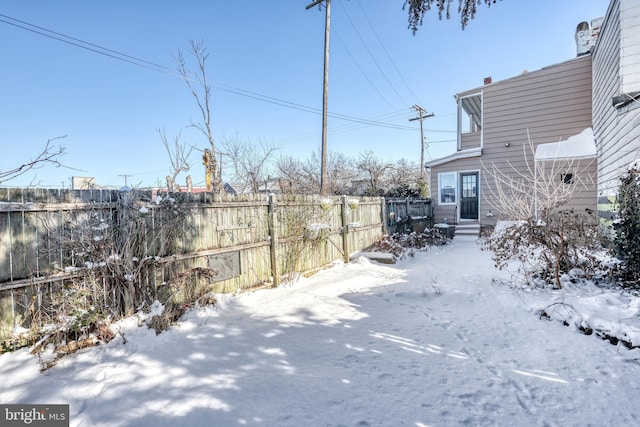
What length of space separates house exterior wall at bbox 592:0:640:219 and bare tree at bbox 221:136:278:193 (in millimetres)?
10702

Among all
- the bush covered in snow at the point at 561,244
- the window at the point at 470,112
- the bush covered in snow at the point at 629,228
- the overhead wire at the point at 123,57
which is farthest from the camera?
the window at the point at 470,112

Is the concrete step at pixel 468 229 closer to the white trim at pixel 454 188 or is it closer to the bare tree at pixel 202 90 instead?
A: the white trim at pixel 454 188

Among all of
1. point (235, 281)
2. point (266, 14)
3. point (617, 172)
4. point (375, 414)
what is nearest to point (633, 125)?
point (617, 172)

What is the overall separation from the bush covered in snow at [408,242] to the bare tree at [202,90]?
16.6 ft

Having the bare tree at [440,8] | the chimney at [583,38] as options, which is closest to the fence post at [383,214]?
the bare tree at [440,8]

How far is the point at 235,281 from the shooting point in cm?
505

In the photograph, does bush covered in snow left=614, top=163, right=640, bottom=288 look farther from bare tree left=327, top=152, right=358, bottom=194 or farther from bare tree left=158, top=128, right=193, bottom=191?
bare tree left=327, top=152, right=358, bottom=194

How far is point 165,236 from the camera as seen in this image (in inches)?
161

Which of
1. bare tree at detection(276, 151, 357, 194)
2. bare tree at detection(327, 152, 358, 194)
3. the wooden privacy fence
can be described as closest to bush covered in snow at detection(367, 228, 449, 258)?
the wooden privacy fence

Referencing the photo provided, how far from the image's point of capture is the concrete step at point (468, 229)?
12.0 meters

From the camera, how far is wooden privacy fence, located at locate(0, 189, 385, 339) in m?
3.00

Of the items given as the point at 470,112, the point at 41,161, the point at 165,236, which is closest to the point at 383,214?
the point at 165,236

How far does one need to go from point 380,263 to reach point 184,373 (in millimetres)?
5768

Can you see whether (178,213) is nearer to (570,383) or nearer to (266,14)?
(570,383)
